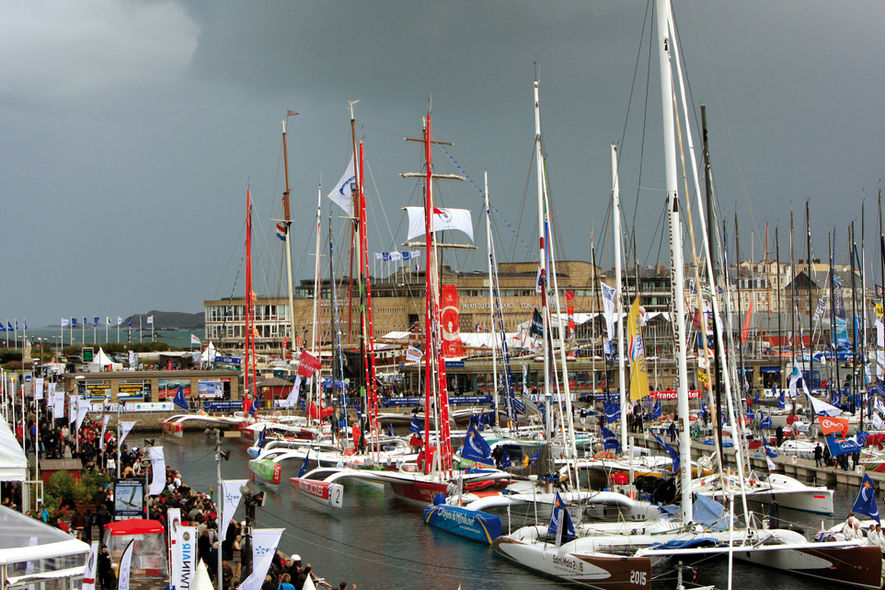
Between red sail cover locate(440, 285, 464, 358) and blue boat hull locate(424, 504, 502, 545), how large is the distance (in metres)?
11.6

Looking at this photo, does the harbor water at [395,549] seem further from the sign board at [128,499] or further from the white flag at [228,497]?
the white flag at [228,497]

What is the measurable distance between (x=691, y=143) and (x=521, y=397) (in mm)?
32795

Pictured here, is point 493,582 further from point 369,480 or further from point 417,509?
point 369,480

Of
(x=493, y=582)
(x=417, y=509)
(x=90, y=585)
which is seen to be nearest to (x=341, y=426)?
(x=417, y=509)

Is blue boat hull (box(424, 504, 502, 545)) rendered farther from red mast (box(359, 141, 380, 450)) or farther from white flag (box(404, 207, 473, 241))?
white flag (box(404, 207, 473, 241))

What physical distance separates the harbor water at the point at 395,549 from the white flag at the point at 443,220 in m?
12.9

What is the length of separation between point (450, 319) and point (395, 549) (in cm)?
1730

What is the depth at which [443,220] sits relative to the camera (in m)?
46.9

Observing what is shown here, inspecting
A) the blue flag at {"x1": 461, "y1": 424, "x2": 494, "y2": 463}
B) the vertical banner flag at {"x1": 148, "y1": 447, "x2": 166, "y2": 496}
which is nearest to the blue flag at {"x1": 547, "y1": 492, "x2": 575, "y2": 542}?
the blue flag at {"x1": 461, "y1": 424, "x2": 494, "y2": 463}

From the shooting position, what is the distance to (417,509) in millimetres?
37938

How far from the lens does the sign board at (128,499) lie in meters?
24.0

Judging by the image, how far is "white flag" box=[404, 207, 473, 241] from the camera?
4675 centimetres

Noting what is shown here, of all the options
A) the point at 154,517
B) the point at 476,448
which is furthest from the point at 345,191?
the point at 154,517

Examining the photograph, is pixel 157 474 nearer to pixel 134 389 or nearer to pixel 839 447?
pixel 839 447
